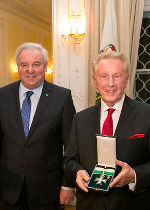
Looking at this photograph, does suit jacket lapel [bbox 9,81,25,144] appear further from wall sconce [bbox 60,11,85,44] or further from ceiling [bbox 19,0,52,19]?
ceiling [bbox 19,0,52,19]

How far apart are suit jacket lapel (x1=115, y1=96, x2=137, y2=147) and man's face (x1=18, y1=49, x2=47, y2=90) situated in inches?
33.1

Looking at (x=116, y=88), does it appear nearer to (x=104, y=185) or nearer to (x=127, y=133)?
(x=127, y=133)

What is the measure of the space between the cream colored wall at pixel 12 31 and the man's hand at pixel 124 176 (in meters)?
6.59

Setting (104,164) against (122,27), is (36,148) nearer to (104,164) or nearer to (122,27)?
(104,164)

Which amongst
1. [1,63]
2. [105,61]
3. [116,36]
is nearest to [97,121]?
[105,61]

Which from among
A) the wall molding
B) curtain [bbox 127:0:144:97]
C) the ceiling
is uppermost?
the ceiling

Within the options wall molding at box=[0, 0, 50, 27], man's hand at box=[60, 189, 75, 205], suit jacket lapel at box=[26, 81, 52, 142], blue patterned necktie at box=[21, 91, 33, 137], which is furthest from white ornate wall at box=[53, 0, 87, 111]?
wall molding at box=[0, 0, 50, 27]

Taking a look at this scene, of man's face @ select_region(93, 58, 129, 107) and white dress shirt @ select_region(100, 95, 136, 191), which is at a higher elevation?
man's face @ select_region(93, 58, 129, 107)

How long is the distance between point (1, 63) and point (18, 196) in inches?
235

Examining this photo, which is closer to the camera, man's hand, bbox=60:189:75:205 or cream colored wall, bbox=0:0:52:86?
man's hand, bbox=60:189:75:205

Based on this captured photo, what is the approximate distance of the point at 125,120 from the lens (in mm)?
1598

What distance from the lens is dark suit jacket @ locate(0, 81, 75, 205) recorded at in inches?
81.4

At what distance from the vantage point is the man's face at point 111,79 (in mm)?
1606

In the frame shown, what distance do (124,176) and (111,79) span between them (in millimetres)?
585
